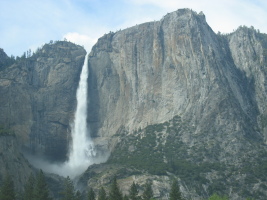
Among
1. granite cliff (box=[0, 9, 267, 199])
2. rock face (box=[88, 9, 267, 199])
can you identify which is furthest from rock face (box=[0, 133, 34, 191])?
rock face (box=[88, 9, 267, 199])

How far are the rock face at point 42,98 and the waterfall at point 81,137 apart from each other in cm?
164

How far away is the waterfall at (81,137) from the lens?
363 ft

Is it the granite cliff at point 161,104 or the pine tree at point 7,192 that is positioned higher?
the granite cliff at point 161,104

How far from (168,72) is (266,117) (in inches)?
1048

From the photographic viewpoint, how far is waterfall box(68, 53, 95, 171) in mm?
110688

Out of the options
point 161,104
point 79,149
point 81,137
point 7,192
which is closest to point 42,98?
point 81,137

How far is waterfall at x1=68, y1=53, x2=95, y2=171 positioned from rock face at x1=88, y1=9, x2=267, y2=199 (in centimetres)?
230

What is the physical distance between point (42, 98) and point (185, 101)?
3736 cm

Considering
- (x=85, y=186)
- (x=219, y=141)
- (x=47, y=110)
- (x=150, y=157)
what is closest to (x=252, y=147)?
(x=219, y=141)

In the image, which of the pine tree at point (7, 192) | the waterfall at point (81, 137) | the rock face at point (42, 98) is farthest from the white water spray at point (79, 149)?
the pine tree at point (7, 192)

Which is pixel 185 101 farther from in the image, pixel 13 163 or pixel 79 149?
pixel 13 163

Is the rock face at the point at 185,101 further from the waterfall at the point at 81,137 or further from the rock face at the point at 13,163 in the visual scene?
the rock face at the point at 13,163

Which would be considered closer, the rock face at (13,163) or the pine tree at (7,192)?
the pine tree at (7,192)

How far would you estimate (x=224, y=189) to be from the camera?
83.9m
